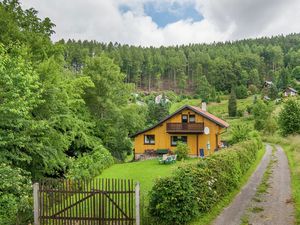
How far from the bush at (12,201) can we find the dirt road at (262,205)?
8.04 metres

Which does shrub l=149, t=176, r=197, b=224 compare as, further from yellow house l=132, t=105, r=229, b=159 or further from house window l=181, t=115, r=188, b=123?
house window l=181, t=115, r=188, b=123

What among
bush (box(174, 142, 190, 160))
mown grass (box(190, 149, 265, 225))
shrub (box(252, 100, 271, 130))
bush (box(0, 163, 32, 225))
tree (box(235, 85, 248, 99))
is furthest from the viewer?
tree (box(235, 85, 248, 99))

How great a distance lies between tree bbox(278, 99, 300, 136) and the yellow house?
11091 mm

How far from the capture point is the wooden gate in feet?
37.5

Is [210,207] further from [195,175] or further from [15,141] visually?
[15,141]

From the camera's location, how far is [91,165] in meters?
23.5

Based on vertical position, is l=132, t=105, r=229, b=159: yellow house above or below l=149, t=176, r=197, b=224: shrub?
above

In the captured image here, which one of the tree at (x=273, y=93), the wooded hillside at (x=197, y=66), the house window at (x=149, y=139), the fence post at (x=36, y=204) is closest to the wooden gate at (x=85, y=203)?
the fence post at (x=36, y=204)

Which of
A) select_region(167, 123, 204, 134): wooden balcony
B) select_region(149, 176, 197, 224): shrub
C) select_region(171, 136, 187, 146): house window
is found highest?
select_region(167, 123, 204, 134): wooden balcony

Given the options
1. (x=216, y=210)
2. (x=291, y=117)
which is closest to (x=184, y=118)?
(x=291, y=117)

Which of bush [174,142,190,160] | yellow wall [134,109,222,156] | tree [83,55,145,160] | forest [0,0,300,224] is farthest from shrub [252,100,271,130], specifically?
tree [83,55,145,160]

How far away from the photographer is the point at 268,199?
15148 mm

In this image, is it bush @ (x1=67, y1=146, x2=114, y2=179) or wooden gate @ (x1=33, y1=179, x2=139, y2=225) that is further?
bush @ (x1=67, y1=146, x2=114, y2=179)

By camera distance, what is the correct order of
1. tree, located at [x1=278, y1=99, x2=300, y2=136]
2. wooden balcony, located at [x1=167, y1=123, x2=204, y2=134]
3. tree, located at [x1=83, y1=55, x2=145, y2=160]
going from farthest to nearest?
tree, located at [x1=278, y1=99, x2=300, y2=136]
wooden balcony, located at [x1=167, y1=123, x2=204, y2=134]
tree, located at [x1=83, y1=55, x2=145, y2=160]
